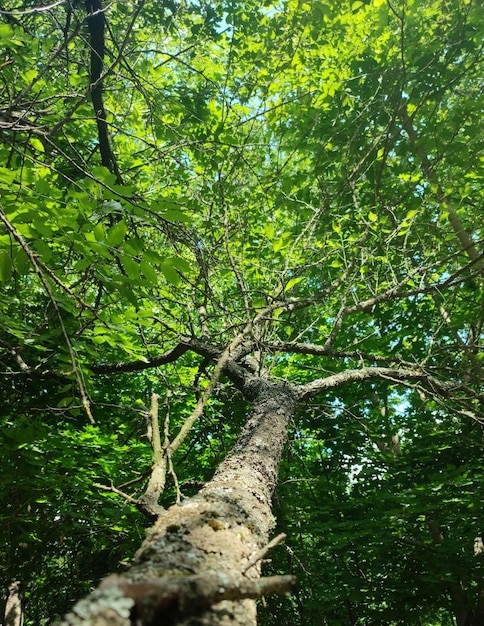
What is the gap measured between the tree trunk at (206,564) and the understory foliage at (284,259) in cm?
94

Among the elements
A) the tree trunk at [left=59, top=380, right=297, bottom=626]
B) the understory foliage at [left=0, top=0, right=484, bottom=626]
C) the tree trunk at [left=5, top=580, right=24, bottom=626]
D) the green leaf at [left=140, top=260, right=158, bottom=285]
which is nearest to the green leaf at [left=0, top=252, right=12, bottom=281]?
the understory foliage at [left=0, top=0, right=484, bottom=626]

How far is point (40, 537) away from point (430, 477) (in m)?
4.59

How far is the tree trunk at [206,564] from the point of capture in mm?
569

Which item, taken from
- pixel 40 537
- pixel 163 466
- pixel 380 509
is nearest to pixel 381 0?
pixel 163 466

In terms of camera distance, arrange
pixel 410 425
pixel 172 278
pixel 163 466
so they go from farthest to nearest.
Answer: pixel 410 425
pixel 172 278
pixel 163 466

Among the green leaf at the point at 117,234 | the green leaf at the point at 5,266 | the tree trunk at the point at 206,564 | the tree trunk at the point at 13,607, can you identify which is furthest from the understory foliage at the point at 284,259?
the tree trunk at the point at 13,607

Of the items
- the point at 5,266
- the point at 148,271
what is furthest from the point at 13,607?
the point at 148,271

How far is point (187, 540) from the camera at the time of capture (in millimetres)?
944

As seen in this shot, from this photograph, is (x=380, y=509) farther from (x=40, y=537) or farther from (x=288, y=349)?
(x=40, y=537)

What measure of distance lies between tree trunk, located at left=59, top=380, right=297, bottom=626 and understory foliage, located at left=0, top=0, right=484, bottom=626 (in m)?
0.94

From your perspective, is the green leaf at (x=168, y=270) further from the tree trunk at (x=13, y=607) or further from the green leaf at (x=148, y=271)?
the tree trunk at (x=13, y=607)

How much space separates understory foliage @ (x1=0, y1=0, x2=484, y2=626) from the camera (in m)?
2.98

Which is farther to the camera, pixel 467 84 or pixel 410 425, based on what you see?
pixel 410 425

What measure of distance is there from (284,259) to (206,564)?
3344 mm
